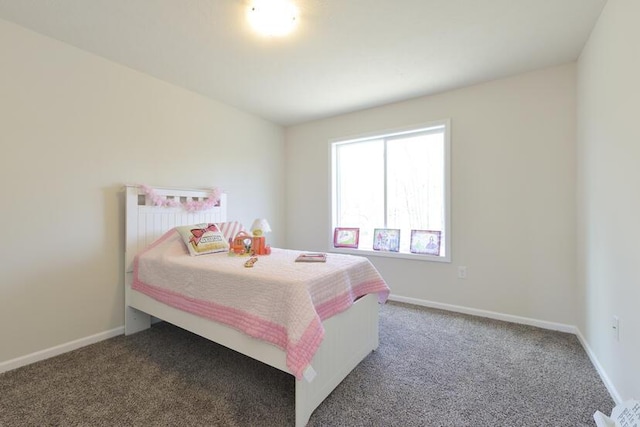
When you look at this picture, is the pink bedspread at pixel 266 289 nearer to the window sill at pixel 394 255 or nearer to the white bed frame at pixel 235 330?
the white bed frame at pixel 235 330

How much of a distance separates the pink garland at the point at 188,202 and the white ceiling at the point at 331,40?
1.10m

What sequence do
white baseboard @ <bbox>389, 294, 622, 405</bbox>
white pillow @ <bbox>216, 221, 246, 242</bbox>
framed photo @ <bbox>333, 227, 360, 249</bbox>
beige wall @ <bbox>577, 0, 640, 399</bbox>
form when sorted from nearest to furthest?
beige wall @ <bbox>577, 0, 640, 399</bbox> < white baseboard @ <bbox>389, 294, 622, 405</bbox> < white pillow @ <bbox>216, 221, 246, 242</bbox> < framed photo @ <bbox>333, 227, 360, 249</bbox>

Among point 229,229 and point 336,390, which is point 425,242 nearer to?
point 336,390

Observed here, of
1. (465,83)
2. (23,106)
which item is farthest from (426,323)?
(23,106)

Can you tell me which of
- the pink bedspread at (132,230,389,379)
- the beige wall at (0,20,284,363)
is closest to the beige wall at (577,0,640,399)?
the pink bedspread at (132,230,389,379)

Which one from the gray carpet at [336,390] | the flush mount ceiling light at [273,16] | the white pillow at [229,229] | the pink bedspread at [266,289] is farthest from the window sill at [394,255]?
the flush mount ceiling light at [273,16]

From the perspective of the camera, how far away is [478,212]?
2879 mm

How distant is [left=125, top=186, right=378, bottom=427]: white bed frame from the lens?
1523mm

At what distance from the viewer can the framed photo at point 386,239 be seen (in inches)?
135

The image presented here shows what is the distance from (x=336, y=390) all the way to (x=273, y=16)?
7.86ft

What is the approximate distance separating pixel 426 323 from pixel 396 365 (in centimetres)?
86

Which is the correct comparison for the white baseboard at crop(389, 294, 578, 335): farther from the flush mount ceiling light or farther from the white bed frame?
the flush mount ceiling light

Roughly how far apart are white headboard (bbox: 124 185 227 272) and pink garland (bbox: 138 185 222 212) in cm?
2

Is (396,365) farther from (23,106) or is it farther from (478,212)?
(23,106)
